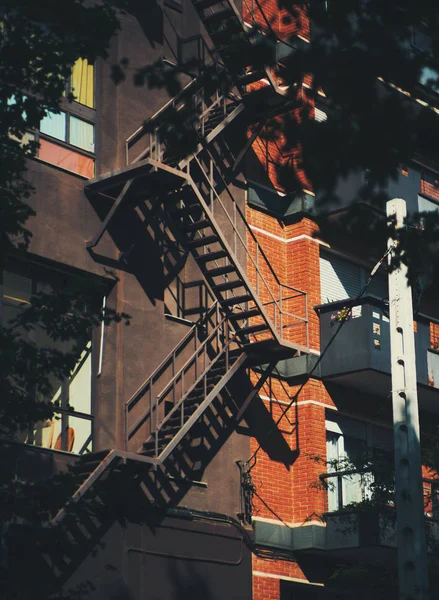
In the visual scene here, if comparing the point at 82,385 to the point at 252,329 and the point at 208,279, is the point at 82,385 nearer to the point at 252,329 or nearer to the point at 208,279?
the point at 208,279

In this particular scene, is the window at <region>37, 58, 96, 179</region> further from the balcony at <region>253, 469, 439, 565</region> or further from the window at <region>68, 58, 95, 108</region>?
the balcony at <region>253, 469, 439, 565</region>

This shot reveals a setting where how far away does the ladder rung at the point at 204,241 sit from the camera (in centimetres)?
2106

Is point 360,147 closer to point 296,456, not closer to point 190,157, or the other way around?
point 190,157

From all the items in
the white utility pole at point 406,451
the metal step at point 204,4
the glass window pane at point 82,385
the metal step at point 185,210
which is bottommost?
the white utility pole at point 406,451

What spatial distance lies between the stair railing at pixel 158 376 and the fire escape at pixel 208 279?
2 centimetres

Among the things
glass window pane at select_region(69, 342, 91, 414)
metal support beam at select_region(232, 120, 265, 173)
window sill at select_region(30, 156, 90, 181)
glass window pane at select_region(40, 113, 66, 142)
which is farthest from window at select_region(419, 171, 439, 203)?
glass window pane at select_region(69, 342, 91, 414)

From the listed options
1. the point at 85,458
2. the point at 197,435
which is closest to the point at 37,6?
the point at 85,458

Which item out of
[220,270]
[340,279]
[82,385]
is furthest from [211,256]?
[340,279]

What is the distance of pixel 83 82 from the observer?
21469 mm

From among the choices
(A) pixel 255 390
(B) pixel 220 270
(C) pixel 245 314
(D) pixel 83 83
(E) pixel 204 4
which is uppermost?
(E) pixel 204 4

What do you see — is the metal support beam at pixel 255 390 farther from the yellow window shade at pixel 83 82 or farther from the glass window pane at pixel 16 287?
the yellow window shade at pixel 83 82

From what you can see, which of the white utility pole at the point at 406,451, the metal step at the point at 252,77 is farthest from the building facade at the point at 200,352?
the white utility pole at the point at 406,451

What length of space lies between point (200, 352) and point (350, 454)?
15.0 feet

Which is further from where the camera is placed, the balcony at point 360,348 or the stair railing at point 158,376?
the balcony at point 360,348
